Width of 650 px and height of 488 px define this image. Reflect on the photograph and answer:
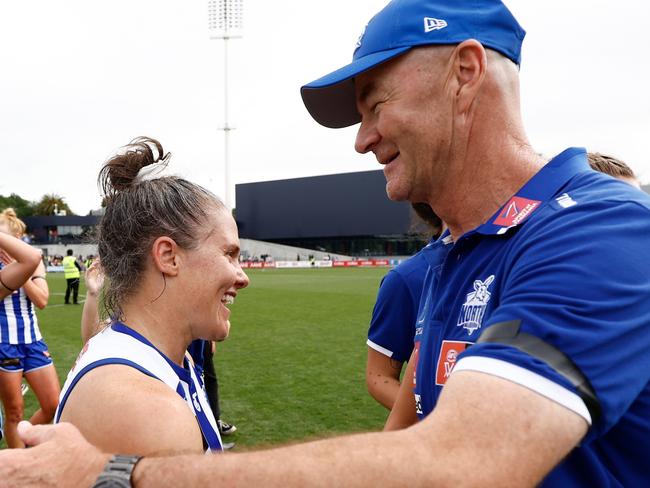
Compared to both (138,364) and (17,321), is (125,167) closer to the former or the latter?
(138,364)

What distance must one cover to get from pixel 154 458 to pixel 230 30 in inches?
1666

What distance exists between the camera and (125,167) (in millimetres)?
2492

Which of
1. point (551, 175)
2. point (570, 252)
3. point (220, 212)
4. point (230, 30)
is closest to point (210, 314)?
point (220, 212)

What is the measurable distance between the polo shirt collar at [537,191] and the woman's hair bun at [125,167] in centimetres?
159

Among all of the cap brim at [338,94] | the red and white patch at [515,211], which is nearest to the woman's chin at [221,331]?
the cap brim at [338,94]

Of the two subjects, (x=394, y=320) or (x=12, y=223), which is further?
(x=12, y=223)

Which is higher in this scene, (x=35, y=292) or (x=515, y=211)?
(x=515, y=211)

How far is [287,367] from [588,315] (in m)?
8.94

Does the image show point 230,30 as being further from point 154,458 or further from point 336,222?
point 154,458

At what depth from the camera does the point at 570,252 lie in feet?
3.49

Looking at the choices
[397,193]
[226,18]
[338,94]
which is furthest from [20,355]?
[226,18]

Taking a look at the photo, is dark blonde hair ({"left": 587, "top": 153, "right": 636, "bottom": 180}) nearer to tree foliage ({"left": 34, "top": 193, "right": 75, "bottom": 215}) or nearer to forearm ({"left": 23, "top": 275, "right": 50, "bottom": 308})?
forearm ({"left": 23, "top": 275, "right": 50, "bottom": 308})

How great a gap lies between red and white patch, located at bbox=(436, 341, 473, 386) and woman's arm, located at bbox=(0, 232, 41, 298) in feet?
12.4

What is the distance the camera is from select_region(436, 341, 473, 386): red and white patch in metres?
1.49
